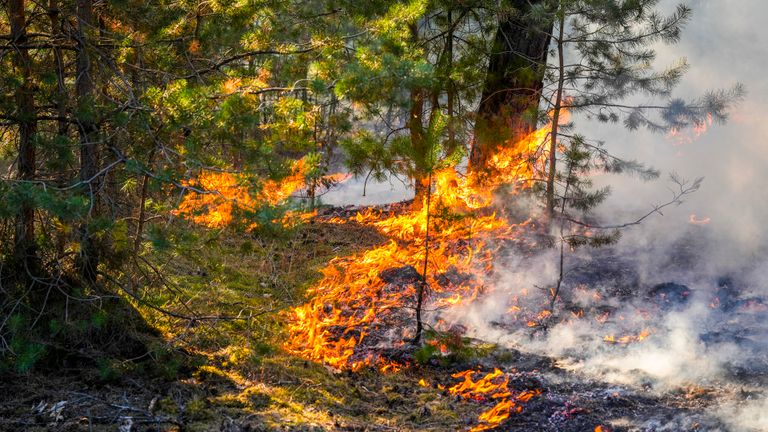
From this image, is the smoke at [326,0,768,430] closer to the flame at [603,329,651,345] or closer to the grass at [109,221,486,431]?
the flame at [603,329,651,345]

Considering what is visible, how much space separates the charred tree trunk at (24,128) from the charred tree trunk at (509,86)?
6203 mm

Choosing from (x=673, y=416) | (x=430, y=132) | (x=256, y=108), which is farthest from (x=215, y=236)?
(x=673, y=416)

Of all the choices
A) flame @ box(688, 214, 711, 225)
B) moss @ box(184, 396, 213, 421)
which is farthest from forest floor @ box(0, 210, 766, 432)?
flame @ box(688, 214, 711, 225)

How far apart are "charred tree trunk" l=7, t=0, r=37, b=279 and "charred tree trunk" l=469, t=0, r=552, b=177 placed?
6203 millimetres

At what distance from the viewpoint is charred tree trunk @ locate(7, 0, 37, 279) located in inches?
211

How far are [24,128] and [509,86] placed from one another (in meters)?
7.36

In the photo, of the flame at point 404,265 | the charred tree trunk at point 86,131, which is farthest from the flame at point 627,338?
the charred tree trunk at point 86,131

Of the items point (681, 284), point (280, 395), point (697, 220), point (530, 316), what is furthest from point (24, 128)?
point (697, 220)

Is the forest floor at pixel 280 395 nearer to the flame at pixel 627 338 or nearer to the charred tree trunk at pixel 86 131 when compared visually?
the charred tree trunk at pixel 86 131

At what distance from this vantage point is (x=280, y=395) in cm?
590

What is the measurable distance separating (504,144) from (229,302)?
5052mm

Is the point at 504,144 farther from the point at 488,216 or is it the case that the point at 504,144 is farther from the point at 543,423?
the point at 543,423

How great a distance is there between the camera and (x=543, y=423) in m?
5.70

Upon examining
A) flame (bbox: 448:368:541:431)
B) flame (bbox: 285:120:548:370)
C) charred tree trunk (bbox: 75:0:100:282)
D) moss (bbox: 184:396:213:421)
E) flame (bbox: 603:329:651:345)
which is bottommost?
flame (bbox: 448:368:541:431)
